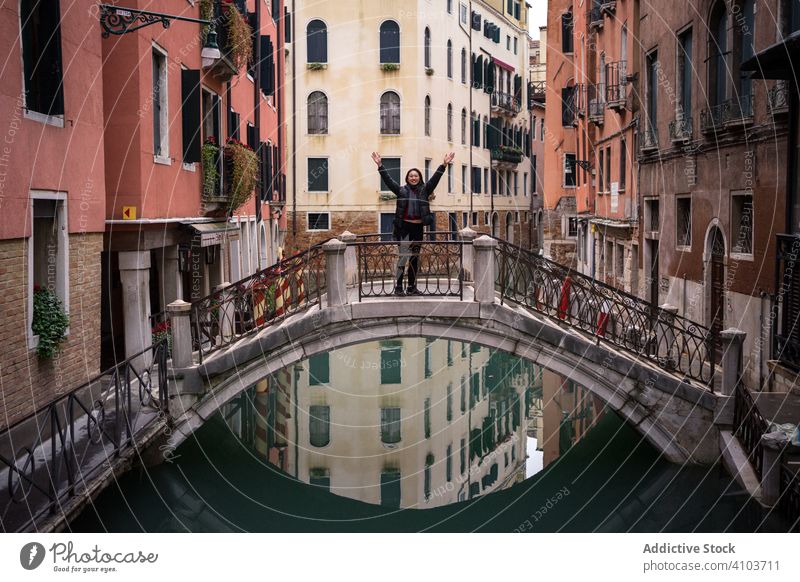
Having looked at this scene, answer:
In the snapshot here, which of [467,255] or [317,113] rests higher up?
[317,113]

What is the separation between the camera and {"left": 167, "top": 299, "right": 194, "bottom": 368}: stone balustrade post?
13.4 meters

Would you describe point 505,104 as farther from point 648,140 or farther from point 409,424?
point 409,424

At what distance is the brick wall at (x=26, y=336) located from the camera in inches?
406

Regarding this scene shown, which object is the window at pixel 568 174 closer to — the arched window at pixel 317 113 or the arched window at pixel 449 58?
the arched window at pixel 449 58

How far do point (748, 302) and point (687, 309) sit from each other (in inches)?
159

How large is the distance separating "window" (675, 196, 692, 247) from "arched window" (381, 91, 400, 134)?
74.0 ft

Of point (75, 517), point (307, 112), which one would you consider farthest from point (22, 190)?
point (307, 112)

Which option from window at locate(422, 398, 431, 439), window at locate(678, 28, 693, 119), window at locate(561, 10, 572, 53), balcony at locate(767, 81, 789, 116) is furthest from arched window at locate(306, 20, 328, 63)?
balcony at locate(767, 81, 789, 116)

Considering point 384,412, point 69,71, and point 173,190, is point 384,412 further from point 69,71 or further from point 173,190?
point 69,71

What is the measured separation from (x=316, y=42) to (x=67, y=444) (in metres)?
31.7

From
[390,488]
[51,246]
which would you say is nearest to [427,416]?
[390,488]

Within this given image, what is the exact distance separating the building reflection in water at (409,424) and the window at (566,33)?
569 inches

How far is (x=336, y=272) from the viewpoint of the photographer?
1420cm

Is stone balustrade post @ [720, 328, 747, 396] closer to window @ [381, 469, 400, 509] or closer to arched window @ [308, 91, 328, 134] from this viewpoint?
window @ [381, 469, 400, 509]
